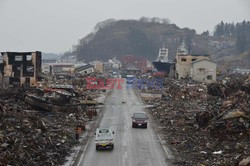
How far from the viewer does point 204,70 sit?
100062 mm

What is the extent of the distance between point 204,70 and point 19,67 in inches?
1712

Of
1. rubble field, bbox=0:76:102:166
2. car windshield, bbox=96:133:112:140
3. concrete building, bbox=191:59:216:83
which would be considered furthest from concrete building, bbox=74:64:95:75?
car windshield, bbox=96:133:112:140

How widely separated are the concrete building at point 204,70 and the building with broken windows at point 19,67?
39683 mm

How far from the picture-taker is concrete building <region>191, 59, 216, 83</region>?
98.6m

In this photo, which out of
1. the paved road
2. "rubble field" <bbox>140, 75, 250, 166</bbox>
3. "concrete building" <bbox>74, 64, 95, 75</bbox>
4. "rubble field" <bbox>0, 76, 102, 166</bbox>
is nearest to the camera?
"rubble field" <bbox>0, 76, 102, 166</bbox>

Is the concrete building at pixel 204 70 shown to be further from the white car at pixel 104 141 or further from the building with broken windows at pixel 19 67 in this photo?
the white car at pixel 104 141

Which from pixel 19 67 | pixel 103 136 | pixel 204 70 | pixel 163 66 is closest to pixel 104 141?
pixel 103 136

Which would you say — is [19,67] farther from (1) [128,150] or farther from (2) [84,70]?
(2) [84,70]

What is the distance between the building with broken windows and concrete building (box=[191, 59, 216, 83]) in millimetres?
39683

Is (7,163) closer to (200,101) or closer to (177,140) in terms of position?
(177,140)

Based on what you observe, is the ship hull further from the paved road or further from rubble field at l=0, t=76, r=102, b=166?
the paved road

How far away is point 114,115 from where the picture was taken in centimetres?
4928

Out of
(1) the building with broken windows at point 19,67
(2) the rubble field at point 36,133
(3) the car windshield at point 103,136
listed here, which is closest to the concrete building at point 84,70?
(1) the building with broken windows at point 19,67

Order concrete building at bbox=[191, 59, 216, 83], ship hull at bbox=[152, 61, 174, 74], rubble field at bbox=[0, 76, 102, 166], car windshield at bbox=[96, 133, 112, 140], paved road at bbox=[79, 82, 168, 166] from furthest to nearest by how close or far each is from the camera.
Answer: ship hull at bbox=[152, 61, 174, 74] → concrete building at bbox=[191, 59, 216, 83] → car windshield at bbox=[96, 133, 112, 140] → paved road at bbox=[79, 82, 168, 166] → rubble field at bbox=[0, 76, 102, 166]
